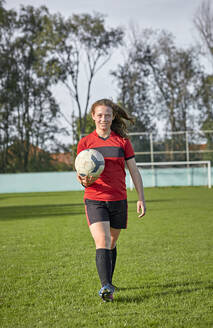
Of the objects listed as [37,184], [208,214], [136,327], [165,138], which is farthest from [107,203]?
[37,184]

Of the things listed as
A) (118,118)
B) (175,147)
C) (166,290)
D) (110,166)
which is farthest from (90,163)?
(175,147)

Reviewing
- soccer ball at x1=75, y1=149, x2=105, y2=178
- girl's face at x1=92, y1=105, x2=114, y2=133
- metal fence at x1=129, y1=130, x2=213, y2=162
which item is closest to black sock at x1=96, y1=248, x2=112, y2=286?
soccer ball at x1=75, y1=149, x2=105, y2=178

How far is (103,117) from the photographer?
4.21 m

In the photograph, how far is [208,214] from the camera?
1174 centimetres

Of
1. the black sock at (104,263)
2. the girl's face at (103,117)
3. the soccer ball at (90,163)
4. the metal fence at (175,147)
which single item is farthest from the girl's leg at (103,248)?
the metal fence at (175,147)

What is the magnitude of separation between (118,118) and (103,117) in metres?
0.30

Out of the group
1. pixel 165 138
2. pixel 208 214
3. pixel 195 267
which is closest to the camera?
pixel 195 267

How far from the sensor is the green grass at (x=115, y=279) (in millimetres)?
3506

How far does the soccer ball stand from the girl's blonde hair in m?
0.38

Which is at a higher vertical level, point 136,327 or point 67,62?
point 67,62

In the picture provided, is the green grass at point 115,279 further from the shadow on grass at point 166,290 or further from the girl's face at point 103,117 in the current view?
the girl's face at point 103,117

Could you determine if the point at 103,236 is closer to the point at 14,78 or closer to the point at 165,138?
the point at 165,138

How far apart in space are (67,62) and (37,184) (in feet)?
34.2

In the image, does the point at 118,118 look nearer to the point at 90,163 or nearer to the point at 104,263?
the point at 90,163
